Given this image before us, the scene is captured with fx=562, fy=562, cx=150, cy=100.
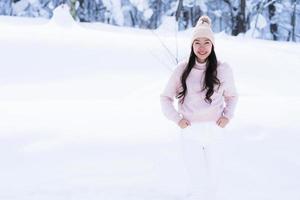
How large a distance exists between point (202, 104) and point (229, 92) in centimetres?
21

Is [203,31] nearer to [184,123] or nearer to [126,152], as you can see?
[184,123]

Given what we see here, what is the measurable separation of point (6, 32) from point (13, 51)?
4.11 feet

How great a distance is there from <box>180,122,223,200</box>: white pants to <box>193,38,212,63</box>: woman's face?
0.43 metres

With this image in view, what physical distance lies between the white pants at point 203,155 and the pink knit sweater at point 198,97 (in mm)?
72

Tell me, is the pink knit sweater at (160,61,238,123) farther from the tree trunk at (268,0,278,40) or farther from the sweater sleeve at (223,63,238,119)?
the tree trunk at (268,0,278,40)

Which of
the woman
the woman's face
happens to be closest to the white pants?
the woman

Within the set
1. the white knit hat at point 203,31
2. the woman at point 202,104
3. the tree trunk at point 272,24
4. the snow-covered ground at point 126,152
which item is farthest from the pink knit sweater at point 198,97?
the tree trunk at point 272,24

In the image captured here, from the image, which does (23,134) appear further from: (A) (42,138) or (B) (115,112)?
(B) (115,112)

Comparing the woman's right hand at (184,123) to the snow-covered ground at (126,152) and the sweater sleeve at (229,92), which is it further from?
the snow-covered ground at (126,152)

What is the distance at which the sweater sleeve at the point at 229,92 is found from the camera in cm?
358

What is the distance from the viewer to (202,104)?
11.6 feet

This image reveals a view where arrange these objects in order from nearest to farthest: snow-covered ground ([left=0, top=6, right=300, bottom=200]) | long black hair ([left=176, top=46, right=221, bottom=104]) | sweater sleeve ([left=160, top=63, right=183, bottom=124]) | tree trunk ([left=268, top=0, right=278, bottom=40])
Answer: long black hair ([left=176, top=46, right=221, bottom=104]) → sweater sleeve ([left=160, top=63, right=183, bottom=124]) → snow-covered ground ([left=0, top=6, right=300, bottom=200]) → tree trunk ([left=268, top=0, right=278, bottom=40])

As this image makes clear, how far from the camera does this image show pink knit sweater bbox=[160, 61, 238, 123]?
3535 mm

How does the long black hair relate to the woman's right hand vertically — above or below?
above
